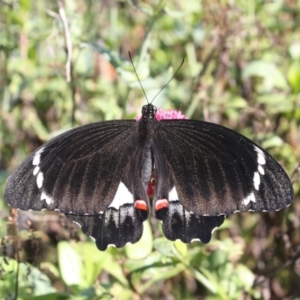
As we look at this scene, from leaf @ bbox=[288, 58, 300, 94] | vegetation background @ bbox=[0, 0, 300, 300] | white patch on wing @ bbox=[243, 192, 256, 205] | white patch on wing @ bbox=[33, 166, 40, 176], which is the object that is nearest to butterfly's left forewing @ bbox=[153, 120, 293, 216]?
white patch on wing @ bbox=[243, 192, 256, 205]

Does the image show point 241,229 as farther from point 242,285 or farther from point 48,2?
point 48,2

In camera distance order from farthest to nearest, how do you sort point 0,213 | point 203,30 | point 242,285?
point 203,30, point 0,213, point 242,285

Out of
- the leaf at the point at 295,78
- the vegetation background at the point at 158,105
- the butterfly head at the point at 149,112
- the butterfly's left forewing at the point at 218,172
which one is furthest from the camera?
the leaf at the point at 295,78

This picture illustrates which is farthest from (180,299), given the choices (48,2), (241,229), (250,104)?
(48,2)

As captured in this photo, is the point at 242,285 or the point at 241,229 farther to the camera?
the point at 241,229

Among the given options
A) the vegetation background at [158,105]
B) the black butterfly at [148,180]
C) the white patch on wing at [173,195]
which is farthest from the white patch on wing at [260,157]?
the vegetation background at [158,105]

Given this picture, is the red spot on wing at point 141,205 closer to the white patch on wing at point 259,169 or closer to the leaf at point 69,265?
the white patch on wing at point 259,169
